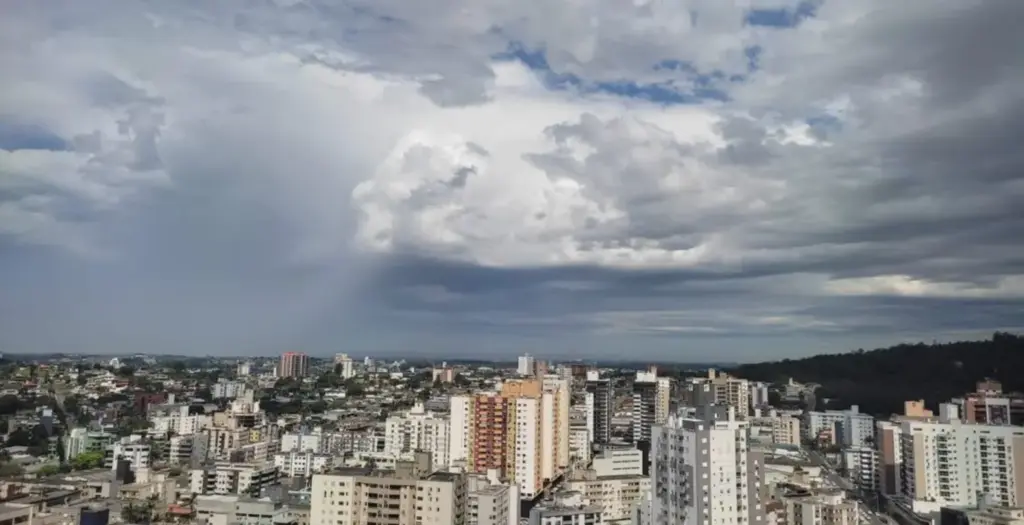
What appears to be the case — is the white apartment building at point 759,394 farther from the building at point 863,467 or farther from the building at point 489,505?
the building at point 489,505

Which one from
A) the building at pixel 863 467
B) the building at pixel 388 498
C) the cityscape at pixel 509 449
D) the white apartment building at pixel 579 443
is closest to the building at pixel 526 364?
the cityscape at pixel 509 449

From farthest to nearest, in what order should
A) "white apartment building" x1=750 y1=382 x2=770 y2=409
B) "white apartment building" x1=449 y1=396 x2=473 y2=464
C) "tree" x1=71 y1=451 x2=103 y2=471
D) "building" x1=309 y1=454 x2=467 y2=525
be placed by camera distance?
"white apartment building" x1=750 y1=382 x2=770 y2=409, "white apartment building" x1=449 y1=396 x2=473 y2=464, "tree" x1=71 y1=451 x2=103 y2=471, "building" x1=309 y1=454 x2=467 y2=525

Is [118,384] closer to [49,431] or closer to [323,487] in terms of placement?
[49,431]

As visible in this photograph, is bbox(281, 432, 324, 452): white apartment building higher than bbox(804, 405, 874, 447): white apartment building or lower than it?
lower

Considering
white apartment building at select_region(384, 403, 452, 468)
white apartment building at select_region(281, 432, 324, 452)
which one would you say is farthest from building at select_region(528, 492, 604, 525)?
white apartment building at select_region(281, 432, 324, 452)

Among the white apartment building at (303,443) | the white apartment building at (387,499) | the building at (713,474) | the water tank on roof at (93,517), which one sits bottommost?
the white apartment building at (303,443)

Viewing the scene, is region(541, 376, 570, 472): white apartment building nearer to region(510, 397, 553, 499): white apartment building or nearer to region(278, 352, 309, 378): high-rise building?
region(510, 397, 553, 499): white apartment building

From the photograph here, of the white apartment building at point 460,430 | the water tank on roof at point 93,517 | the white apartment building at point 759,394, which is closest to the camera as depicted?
the water tank on roof at point 93,517

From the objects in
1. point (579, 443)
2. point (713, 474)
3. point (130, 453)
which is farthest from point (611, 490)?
point (130, 453)
